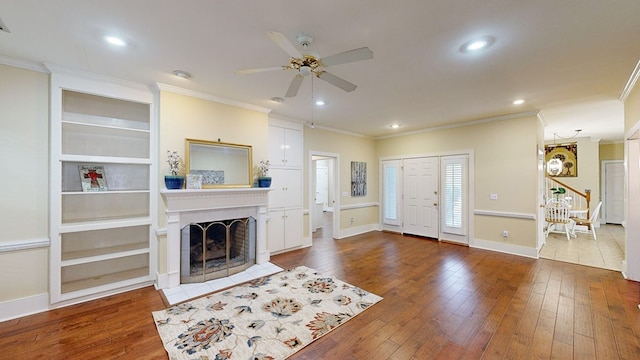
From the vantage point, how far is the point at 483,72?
2.95 m

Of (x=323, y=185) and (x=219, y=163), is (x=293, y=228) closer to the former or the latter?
(x=219, y=163)

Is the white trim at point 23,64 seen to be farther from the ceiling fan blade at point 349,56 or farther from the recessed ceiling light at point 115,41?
the ceiling fan blade at point 349,56

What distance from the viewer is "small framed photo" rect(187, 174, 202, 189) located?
3.49 meters

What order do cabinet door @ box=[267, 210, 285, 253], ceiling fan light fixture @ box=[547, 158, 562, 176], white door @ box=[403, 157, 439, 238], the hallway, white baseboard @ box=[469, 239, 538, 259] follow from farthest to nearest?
ceiling fan light fixture @ box=[547, 158, 562, 176] < white door @ box=[403, 157, 439, 238] < cabinet door @ box=[267, 210, 285, 253] < white baseboard @ box=[469, 239, 538, 259] < the hallway

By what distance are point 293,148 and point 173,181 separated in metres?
2.45

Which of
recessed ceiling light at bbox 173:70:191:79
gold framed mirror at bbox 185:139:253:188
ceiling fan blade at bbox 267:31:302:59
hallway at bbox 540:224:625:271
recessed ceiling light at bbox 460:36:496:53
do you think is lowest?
hallway at bbox 540:224:625:271

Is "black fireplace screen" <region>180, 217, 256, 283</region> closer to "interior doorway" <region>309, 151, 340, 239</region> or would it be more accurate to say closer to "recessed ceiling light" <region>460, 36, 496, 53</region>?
"interior doorway" <region>309, 151, 340, 239</region>

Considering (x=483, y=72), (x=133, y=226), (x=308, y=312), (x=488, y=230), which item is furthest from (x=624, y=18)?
(x=133, y=226)

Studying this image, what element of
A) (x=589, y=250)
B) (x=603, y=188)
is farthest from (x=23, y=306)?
(x=603, y=188)

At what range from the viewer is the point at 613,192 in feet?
25.9

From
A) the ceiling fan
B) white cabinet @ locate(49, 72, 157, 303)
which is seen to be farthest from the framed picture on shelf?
the ceiling fan

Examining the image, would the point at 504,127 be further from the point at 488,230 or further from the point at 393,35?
the point at 393,35

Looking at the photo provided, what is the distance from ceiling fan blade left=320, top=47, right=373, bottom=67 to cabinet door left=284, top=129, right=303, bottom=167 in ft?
10.1

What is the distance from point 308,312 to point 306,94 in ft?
9.52
